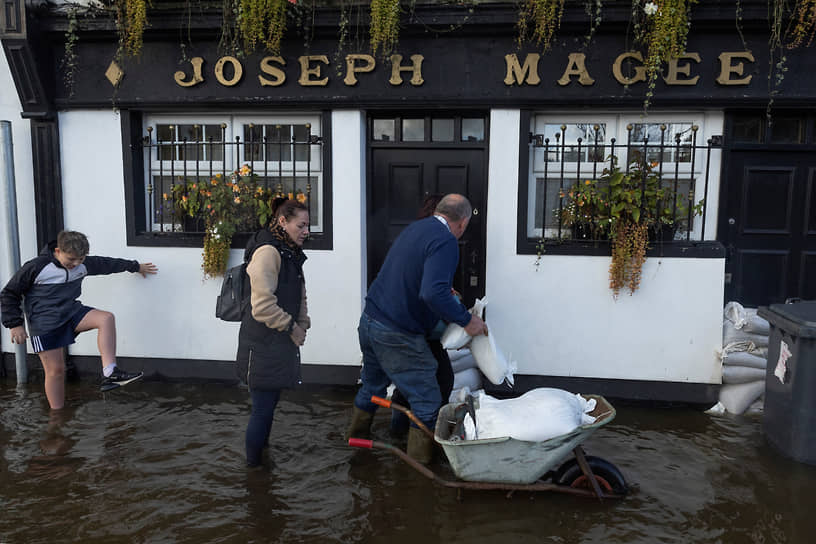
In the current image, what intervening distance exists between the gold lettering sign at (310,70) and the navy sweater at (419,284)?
7.82 ft

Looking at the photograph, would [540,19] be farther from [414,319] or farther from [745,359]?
[745,359]

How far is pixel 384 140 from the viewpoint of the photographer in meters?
6.26

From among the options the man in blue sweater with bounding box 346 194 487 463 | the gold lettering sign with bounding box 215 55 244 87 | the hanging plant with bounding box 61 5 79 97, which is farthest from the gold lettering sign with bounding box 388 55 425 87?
the hanging plant with bounding box 61 5 79 97

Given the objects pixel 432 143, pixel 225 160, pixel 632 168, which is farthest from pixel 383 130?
pixel 632 168

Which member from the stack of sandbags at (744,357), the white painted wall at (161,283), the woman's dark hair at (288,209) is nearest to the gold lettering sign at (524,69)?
the white painted wall at (161,283)

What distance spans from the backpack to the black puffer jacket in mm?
67

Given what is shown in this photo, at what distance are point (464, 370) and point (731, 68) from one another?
3561 mm

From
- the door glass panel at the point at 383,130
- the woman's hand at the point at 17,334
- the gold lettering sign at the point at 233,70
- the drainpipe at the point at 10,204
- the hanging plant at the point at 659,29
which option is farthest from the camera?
the door glass panel at the point at 383,130

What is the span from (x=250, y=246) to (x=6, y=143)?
12.1 feet

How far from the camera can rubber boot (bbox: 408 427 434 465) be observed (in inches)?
167

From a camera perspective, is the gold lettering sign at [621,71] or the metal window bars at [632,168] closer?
the gold lettering sign at [621,71]

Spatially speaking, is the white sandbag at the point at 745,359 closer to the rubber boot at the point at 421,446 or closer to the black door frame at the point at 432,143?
the black door frame at the point at 432,143

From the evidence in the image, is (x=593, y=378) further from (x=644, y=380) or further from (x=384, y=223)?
(x=384, y=223)

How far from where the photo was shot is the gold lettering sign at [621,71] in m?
5.59
